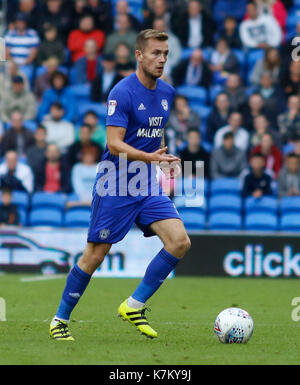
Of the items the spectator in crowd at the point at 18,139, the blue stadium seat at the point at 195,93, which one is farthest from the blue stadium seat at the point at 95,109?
the blue stadium seat at the point at 195,93

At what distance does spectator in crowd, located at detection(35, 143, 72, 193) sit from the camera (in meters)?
15.8

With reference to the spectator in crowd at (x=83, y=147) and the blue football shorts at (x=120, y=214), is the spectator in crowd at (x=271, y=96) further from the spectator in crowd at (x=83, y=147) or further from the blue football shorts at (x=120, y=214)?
the blue football shorts at (x=120, y=214)

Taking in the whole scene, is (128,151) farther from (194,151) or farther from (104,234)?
(194,151)

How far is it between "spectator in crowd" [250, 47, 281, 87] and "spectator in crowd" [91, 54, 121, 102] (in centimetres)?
262

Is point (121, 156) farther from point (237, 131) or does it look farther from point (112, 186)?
point (237, 131)

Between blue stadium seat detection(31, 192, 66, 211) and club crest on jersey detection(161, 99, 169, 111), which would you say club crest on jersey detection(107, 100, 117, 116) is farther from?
blue stadium seat detection(31, 192, 66, 211)

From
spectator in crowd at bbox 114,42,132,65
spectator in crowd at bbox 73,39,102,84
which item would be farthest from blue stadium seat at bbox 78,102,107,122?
spectator in crowd at bbox 114,42,132,65

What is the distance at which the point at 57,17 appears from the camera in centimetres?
1917

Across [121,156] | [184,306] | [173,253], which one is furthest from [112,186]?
[184,306]

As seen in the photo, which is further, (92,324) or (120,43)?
(120,43)

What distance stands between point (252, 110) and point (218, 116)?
2.00ft

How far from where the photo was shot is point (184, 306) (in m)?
10.6

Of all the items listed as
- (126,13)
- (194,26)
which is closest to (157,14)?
(126,13)
